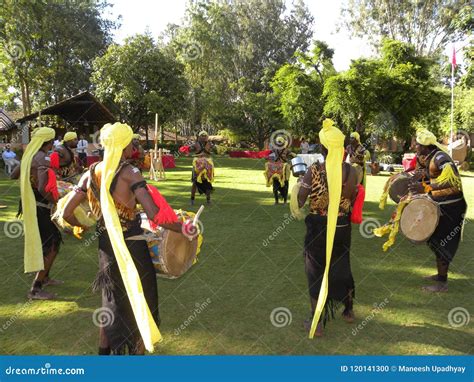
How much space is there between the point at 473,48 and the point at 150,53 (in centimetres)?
2400

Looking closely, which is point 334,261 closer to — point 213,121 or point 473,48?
point 473,48

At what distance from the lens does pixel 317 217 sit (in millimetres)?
4508

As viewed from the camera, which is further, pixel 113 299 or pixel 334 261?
pixel 334 261

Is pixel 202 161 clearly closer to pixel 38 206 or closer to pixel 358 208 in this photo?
pixel 38 206

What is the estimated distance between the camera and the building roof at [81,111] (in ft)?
86.3

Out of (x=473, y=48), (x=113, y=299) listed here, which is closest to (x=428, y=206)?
(x=113, y=299)

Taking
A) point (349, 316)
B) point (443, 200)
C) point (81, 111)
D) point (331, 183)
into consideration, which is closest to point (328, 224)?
point (331, 183)

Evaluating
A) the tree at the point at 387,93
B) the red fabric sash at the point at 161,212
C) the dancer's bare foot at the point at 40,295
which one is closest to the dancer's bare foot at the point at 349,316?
the red fabric sash at the point at 161,212

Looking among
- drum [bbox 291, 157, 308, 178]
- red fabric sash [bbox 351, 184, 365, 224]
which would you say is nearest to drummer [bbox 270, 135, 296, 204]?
drum [bbox 291, 157, 308, 178]

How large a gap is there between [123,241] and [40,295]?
251cm

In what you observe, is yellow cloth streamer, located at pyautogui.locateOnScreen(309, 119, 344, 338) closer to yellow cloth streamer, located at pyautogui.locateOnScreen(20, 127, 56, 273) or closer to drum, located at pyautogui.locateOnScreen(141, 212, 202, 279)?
drum, located at pyautogui.locateOnScreen(141, 212, 202, 279)

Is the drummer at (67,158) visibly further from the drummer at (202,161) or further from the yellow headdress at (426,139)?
the yellow headdress at (426,139)

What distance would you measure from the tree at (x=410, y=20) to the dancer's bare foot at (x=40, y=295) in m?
40.7

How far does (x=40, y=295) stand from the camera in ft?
17.7
